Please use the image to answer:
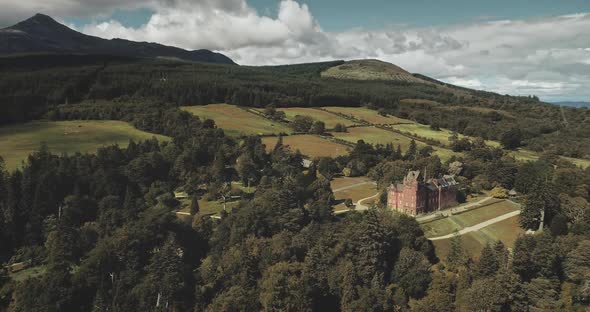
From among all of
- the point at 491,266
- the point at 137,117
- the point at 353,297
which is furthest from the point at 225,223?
the point at 137,117

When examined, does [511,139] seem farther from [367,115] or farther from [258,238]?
[258,238]

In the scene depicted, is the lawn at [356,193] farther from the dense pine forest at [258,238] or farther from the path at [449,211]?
the path at [449,211]

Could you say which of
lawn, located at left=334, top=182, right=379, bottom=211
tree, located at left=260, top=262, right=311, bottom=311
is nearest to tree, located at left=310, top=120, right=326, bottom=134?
lawn, located at left=334, top=182, right=379, bottom=211

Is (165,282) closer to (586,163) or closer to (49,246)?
(49,246)

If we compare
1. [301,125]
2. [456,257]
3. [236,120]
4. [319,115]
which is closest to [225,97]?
[236,120]

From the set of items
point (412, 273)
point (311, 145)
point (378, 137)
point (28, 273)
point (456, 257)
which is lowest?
point (28, 273)

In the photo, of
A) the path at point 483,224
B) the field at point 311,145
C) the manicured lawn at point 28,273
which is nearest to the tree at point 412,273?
the path at point 483,224
